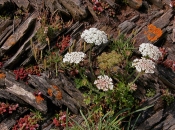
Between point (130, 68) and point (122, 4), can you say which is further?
point (122, 4)

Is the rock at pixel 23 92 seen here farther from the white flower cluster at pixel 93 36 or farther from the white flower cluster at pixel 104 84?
the white flower cluster at pixel 93 36

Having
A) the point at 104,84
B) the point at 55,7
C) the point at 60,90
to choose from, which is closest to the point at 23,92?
the point at 60,90

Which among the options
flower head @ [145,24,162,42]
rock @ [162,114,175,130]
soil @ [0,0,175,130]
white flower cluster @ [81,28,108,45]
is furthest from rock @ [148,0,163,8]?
rock @ [162,114,175,130]

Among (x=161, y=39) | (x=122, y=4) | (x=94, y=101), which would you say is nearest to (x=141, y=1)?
(x=122, y=4)

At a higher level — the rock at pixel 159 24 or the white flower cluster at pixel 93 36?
the white flower cluster at pixel 93 36

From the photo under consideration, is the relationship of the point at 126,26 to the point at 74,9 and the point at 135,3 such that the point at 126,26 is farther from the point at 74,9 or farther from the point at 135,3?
the point at 74,9

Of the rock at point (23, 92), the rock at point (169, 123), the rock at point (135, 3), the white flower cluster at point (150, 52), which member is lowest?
the rock at point (169, 123)

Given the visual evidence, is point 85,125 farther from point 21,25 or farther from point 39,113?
point 21,25

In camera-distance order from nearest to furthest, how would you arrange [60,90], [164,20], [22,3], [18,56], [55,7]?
[60,90]
[18,56]
[55,7]
[22,3]
[164,20]

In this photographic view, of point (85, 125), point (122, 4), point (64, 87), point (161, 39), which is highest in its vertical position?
point (122, 4)

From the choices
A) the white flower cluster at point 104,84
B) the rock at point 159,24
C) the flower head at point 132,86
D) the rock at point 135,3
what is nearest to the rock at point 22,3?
the rock at point 135,3

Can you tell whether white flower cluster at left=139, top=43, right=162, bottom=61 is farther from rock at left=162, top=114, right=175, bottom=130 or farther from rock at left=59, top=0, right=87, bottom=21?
rock at left=59, top=0, right=87, bottom=21
